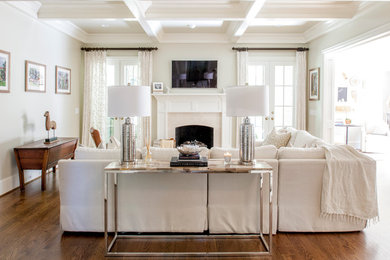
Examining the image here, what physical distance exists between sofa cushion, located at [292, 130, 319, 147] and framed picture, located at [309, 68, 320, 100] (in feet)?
7.35

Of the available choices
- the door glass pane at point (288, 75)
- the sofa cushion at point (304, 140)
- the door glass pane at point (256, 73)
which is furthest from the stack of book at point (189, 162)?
the door glass pane at point (288, 75)

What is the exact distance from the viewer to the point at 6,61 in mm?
4262

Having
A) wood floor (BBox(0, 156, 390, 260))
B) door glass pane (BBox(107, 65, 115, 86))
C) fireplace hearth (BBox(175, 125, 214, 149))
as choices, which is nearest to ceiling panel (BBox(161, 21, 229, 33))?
door glass pane (BBox(107, 65, 115, 86))

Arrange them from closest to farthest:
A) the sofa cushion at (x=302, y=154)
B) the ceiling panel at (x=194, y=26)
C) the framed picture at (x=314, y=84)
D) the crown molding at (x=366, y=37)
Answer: the sofa cushion at (x=302, y=154) → the crown molding at (x=366, y=37) → the ceiling panel at (x=194, y=26) → the framed picture at (x=314, y=84)

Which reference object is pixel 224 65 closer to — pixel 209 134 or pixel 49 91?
pixel 209 134

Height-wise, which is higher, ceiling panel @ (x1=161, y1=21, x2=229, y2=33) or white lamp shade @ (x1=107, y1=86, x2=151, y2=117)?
ceiling panel @ (x1=161, y1=21, x2=229, y2=33)

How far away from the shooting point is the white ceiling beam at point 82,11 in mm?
4910

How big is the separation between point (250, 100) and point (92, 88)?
16.4ft

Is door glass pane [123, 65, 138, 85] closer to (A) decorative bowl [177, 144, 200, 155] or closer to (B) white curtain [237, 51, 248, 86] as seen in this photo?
(B) white curtain [237, 51, 248, 86]

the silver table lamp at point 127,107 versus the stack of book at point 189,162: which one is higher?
the silver table lamp at point 127,107

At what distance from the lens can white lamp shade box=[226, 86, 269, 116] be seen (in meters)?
2.73

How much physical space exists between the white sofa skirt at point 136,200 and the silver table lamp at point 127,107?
0.82ft

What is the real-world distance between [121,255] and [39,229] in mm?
1078

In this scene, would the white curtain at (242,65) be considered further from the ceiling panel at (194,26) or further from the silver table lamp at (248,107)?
the silver table lamp at (248,107)
